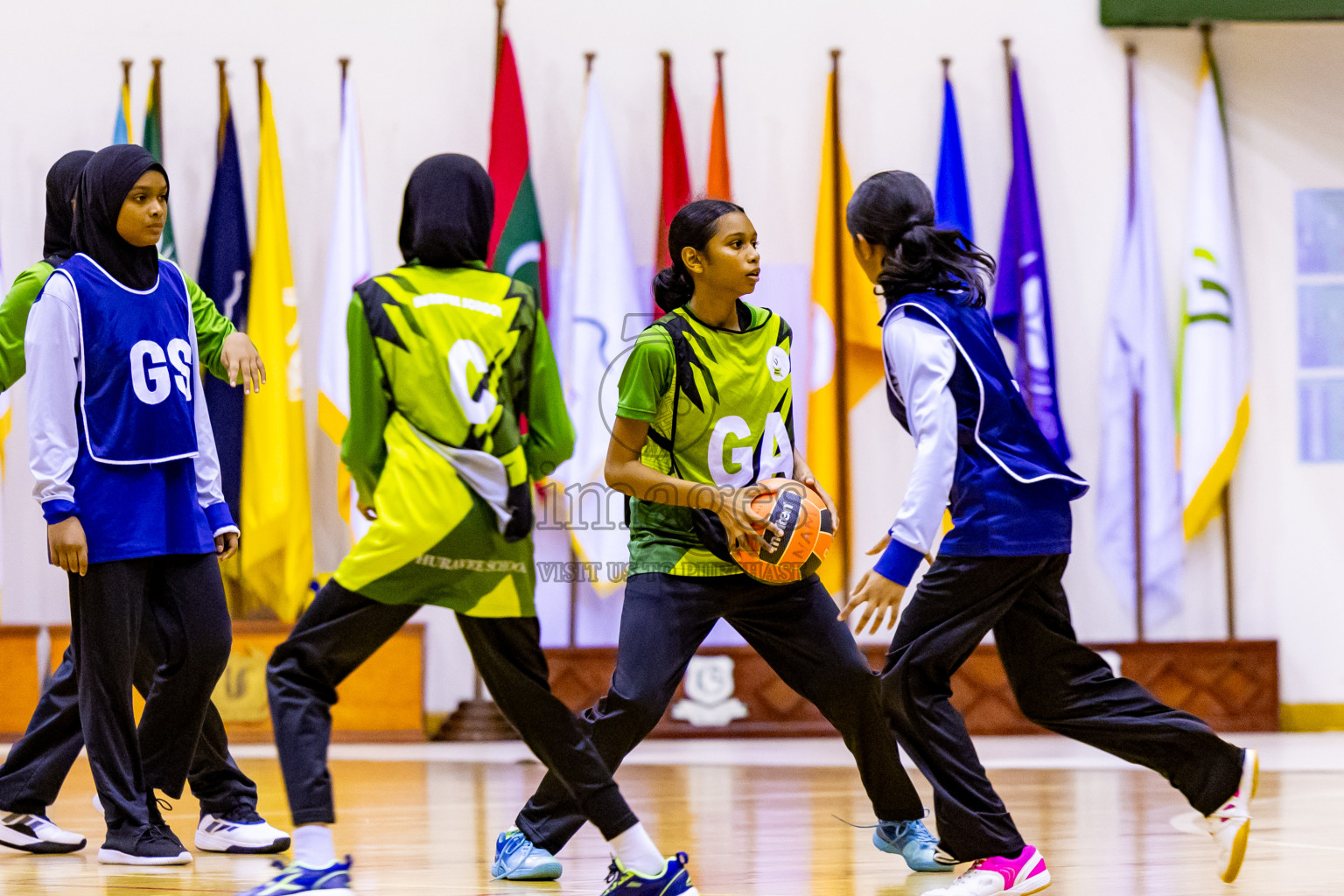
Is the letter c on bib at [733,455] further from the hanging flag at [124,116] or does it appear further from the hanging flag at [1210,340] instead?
the hanging flag at [124,116]

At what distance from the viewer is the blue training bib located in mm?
2760

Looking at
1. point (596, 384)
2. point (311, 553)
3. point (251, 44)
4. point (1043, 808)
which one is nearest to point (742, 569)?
point (1043, 808)

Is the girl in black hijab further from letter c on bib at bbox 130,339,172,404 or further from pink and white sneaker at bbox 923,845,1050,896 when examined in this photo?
pink and white sneaker at bbox 923,845,1050,896

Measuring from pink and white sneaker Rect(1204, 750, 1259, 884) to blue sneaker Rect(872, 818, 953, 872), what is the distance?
0.53m

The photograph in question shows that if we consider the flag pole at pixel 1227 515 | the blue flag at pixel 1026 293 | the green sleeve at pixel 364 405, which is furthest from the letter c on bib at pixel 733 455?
the flag pole at pixel 1227 515

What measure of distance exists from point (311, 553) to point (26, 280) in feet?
9.09

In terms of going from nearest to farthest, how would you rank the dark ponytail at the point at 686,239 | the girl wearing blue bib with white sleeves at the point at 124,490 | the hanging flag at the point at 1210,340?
the dark ponytail at the point at 686,239, the girl wearing blue bib with white sleeves at the point at 124,490, the hanging flag at the point at 1210,340

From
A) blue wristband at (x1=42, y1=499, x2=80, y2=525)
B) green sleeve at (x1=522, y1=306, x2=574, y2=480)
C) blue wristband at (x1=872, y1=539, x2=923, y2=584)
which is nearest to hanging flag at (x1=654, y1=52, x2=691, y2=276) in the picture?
blue wristband at (x1=42, y1=499, x2=80, y2=525)

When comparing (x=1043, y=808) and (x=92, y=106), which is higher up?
(x=92, y=106)

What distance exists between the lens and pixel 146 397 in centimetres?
278

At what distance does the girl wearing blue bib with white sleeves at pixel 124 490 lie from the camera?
272 centimetres

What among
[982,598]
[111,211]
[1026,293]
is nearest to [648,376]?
[982,598]

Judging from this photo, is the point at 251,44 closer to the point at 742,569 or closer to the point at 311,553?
the point at 311,553

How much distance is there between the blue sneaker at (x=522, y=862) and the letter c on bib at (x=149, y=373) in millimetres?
1198
